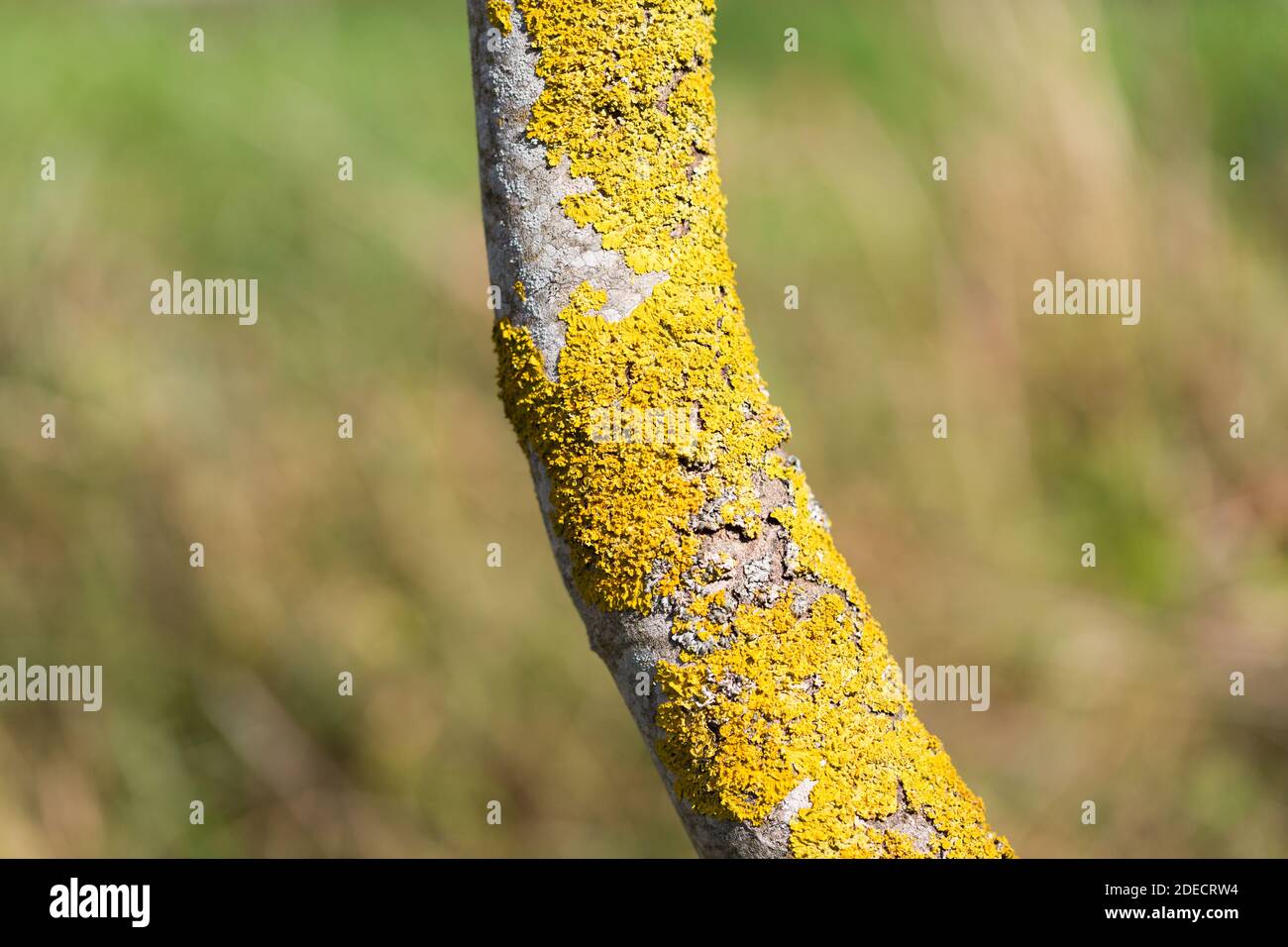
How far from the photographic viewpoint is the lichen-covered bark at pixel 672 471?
655 mm

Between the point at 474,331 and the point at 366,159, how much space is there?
772 millimetres

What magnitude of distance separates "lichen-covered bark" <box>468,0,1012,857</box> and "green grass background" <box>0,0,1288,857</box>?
213 centimetres

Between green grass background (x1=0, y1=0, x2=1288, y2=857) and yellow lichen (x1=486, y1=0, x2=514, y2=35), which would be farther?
green grass background (x1=0, y1=0, x2=1288, y2=857)

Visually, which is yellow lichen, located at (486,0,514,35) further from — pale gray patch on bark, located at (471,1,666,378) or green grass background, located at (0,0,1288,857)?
green grass background, located at (0,0,1288,857)

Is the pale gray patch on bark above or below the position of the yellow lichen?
below

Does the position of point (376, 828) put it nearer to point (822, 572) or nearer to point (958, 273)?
point (958, 273)

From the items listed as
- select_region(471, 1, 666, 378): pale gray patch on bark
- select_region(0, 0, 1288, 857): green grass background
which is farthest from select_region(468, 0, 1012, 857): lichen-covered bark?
select_region(0, 0, 1288, 857): green grass background

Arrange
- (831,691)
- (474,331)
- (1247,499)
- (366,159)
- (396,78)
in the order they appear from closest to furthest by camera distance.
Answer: (831,691), (1247,499), (474,331), (366,159), (396,78)

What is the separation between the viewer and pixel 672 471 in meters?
0.67

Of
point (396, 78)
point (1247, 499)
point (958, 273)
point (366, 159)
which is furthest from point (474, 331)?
point (1247, 499)

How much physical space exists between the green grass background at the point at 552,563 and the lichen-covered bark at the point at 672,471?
2.13 metres

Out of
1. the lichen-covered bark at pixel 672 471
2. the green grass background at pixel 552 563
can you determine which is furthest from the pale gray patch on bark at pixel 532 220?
the green grass background at pixel 552 563

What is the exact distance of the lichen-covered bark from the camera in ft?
2.15

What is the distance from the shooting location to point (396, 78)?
4258 millimetres
